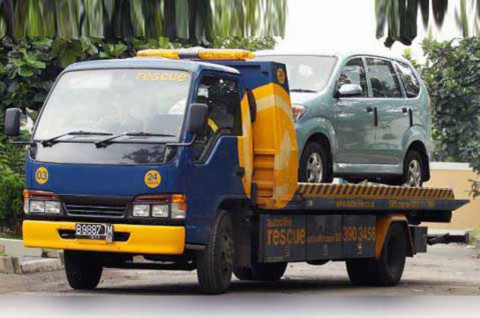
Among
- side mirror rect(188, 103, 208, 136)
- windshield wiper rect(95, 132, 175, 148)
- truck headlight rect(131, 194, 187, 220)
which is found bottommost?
truck headlight rect(131, 194, 187, 220)

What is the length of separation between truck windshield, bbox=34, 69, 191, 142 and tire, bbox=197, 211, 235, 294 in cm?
109

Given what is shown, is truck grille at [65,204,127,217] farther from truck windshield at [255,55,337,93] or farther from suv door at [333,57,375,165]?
suv door at [333,57,375,165]

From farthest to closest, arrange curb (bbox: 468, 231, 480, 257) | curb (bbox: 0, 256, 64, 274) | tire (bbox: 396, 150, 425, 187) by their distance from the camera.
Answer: curb (bbox: 468, 231, 480, 257) → curb (bbox: 0, 256, 64, 274) → tire (bbox: 396, 150, 425, 187)

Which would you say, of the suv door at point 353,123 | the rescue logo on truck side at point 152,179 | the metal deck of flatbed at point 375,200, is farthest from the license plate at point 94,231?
the suv door at point 353,123

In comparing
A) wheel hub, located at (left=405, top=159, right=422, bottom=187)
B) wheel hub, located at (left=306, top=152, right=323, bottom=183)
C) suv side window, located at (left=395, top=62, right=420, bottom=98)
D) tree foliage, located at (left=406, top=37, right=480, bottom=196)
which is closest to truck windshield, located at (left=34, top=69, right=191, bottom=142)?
wheel hub, located at (left=306, top=152, right=323, bottom=183)

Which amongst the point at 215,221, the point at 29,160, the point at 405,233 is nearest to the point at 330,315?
the point at 215,221

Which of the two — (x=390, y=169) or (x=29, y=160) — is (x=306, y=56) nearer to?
(x=390, y=169)

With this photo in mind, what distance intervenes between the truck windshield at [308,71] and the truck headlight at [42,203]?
120 inches

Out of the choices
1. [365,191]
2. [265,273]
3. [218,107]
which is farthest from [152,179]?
[265,273]

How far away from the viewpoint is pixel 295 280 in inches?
637

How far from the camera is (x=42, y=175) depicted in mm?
11844

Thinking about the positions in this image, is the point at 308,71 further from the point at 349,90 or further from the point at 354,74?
the point at 349,90

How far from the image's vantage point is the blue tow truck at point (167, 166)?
11367 mm

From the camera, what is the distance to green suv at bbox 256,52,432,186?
1312 centimetres
